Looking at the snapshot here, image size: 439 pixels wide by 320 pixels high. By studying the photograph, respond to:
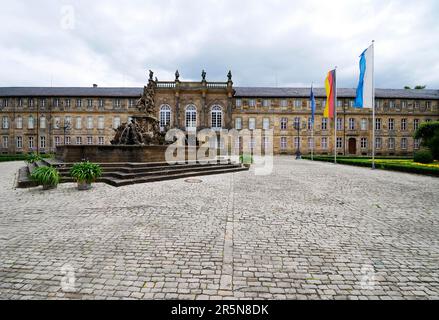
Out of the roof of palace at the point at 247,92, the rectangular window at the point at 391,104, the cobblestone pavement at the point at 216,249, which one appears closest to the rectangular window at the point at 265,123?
the roof of palace at the point at 247,92

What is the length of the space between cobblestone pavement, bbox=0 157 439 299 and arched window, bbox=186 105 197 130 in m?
34.7

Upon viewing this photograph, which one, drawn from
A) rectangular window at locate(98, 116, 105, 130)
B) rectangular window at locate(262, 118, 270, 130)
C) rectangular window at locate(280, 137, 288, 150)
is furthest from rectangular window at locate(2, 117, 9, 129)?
rectangular window at locate(280, 137, 288, 150)

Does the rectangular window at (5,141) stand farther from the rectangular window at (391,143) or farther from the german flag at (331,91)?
the rectangular window at (391,143)

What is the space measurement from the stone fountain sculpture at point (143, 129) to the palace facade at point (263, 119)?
2806cm

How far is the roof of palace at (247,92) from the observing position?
43.9 m

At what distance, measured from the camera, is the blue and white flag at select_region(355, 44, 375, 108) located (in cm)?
1759

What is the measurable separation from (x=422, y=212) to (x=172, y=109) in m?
38.5

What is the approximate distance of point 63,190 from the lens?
820 cm

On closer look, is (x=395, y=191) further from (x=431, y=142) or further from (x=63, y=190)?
(x=431, y=142)

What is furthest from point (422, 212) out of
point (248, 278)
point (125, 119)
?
point (125, 119)

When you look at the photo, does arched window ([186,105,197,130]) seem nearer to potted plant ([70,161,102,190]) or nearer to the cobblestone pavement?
potted plant ([70,161,102,190])

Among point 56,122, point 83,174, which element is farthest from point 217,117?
point 83,174

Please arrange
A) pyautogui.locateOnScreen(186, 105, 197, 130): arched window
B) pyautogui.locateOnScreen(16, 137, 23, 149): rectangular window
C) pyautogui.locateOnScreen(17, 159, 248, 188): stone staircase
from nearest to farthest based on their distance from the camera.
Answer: pyautogui.locateOnScreen(17, 159, 248, 188): stone staircase → pyautogui.locateOnScreen(186, 105, 197, 130): arched window → pyautogui.locateOnScreen(16, 137, 23, 149): rectangular window

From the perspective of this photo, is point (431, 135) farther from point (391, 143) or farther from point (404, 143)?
point (404, 143)
